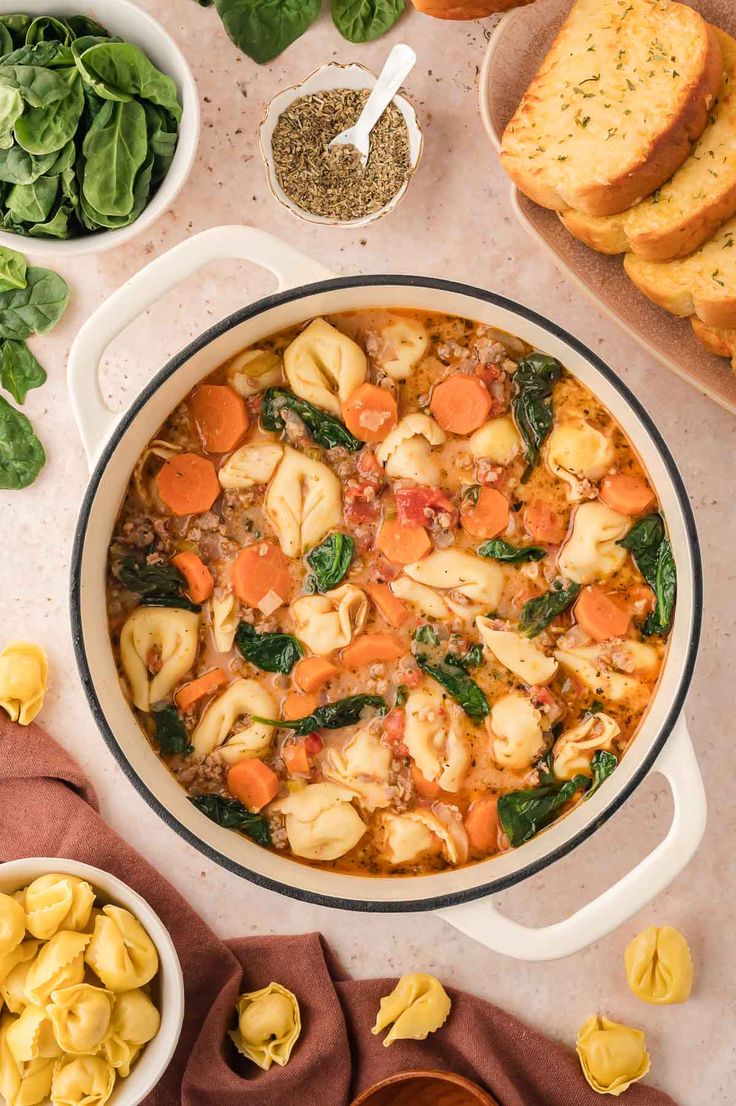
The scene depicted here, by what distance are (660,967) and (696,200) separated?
91.4 inches

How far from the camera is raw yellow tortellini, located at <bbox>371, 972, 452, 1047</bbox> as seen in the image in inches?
132

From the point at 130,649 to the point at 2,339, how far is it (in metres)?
1.12

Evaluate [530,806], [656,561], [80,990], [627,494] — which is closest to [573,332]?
[627,494]

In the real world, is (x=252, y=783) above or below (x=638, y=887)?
below

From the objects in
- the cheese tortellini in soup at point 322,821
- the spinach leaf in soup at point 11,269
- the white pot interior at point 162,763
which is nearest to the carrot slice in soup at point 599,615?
the white pot interior at point 162,763

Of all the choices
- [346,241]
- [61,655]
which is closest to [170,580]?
[61,655]

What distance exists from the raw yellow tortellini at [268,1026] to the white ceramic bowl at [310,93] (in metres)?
2.44

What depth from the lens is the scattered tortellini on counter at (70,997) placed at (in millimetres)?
3062

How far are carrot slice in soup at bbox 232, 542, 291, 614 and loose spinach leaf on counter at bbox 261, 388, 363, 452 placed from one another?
1.21ft

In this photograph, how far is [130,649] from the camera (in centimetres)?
328

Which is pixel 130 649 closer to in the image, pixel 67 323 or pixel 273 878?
pixel 273 878

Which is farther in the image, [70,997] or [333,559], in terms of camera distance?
[333,559]

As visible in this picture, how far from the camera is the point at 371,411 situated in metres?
3.27

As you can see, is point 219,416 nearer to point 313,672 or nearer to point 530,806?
point 313,672
